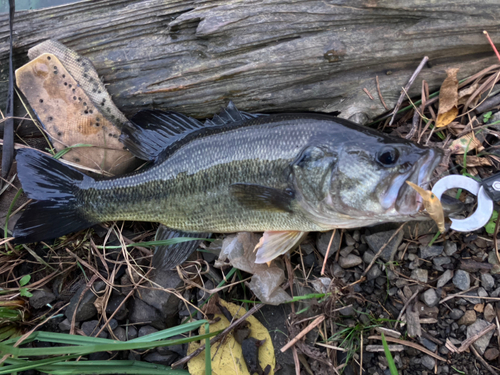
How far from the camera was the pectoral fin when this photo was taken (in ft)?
9.04

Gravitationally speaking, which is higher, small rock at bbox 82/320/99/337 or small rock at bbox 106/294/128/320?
small rock at bbox 106/294/128/320

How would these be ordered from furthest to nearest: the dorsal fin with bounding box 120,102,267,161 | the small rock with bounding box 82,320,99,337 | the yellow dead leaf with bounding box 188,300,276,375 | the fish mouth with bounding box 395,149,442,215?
the dorsal fin with bounding box 120,102,267,161 < the small rock with bounding box 82,320,99,337 < the yellow dead leaf with bounding box 188,300,276,375 < the fish mouth with bounding box 395,149,442,215

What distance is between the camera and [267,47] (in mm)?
2971

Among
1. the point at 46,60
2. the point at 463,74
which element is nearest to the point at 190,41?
the point at 46,60

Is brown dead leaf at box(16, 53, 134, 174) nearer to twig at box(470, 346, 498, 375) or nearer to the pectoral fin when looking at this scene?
the pectoral fin

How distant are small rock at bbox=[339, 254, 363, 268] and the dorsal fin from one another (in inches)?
65.4

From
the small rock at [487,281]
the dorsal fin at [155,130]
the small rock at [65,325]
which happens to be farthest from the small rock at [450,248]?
the small rock at [65,325]

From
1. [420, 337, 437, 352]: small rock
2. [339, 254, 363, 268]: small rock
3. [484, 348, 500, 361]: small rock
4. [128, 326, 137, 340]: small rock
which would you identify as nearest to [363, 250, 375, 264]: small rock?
[339, 254, 363, 268]: small rock

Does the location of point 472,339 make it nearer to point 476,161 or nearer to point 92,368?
point 476,161

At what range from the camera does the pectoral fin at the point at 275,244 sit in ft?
9.04

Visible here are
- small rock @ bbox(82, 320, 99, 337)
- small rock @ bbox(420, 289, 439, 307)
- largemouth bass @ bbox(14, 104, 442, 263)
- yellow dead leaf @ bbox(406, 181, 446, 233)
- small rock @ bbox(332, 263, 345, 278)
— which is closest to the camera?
yellow dead leaf @ bbox(406, 181, 446, 233)

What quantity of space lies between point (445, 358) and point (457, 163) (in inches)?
61.9

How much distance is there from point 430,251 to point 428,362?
2.81 feet

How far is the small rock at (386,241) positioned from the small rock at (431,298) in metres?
0.38
